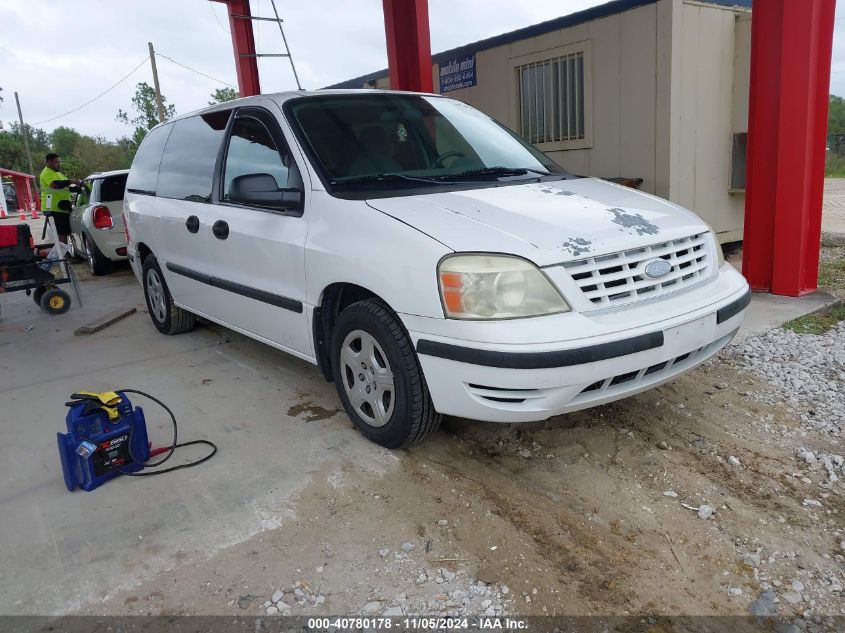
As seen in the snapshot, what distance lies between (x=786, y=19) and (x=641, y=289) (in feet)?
12.8

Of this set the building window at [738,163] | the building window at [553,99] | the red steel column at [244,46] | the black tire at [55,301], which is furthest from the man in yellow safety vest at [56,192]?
→ the building window at [738,163]

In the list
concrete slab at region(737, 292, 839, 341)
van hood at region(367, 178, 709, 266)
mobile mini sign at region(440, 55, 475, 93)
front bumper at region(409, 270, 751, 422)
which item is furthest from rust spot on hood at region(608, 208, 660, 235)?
mobile mini sign at region(440, 55, 475, 93)

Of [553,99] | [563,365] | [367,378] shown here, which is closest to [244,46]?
[553,99]

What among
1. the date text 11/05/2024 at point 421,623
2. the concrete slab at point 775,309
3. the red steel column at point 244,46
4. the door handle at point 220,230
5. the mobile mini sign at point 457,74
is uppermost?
the red steel column at point 244,46

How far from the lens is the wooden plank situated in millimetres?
6250

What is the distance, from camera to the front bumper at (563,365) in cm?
262

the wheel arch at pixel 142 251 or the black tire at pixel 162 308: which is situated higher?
the wheel arch at pixel 142 251

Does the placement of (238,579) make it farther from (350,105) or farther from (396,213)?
(350,105)

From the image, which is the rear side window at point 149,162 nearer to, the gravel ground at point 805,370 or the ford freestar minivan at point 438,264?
the ford freestar minivan at point 438,264

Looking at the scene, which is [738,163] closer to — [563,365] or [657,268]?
[657,268]

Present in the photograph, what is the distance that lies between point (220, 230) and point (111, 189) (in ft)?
21.9

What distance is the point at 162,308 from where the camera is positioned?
18.8 feet

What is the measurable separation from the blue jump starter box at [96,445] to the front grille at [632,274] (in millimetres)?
2181

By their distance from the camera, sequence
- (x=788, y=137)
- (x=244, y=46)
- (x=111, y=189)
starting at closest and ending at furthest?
(x=788, y=137)
(x=111, y=189)
(x=244, y=46)
